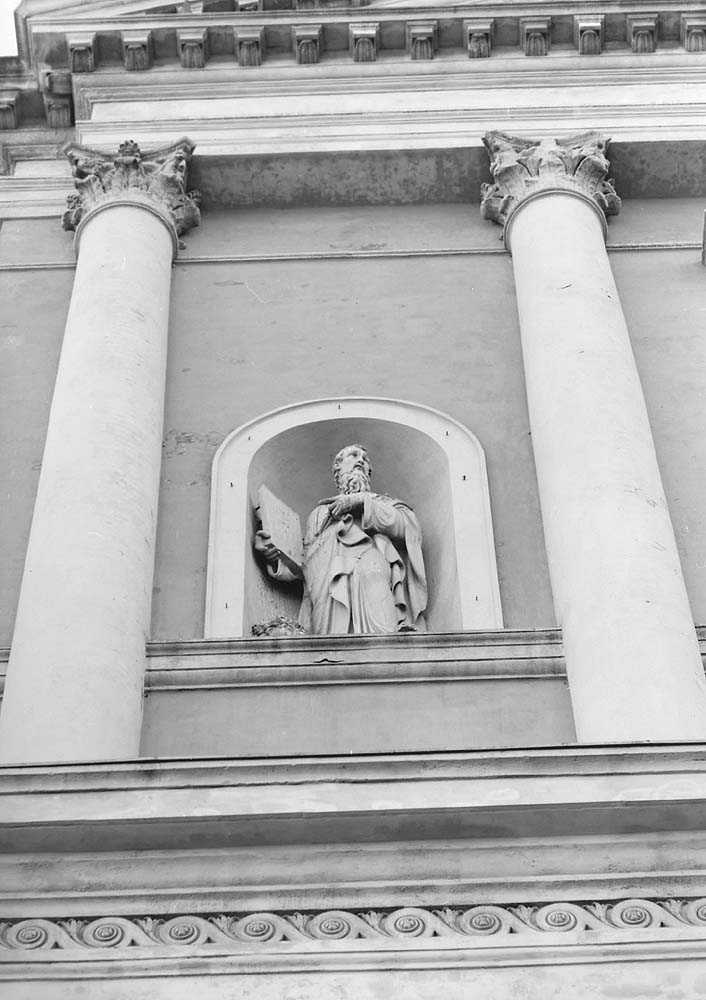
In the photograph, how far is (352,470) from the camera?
13102 mm

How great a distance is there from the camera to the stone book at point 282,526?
1272 cm

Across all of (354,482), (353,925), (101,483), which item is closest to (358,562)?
(354,482)

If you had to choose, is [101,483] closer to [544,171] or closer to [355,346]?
[355,346]

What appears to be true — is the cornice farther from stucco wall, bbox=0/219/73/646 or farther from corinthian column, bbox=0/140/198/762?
stucco wall, bbox=0/219/73/646

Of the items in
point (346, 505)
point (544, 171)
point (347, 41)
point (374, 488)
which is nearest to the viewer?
point (346, 505)

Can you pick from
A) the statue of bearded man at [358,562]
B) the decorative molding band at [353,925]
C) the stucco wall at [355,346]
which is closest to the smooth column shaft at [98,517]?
the stucco wall at [355,346]

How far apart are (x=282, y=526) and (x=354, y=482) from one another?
1.89ft

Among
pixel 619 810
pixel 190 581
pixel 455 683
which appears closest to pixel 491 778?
pixel 619 810

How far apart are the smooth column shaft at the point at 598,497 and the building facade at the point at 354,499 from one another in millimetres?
34

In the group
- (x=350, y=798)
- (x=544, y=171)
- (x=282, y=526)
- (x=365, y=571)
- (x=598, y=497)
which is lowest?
(x=350, y=798)

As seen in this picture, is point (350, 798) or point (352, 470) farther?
point (352, 470)

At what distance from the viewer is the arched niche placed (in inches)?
477

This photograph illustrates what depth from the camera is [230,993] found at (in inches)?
324

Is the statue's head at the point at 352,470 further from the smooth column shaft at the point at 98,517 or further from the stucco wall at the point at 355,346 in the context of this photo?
the smooth column shaft at the point at 98,517
